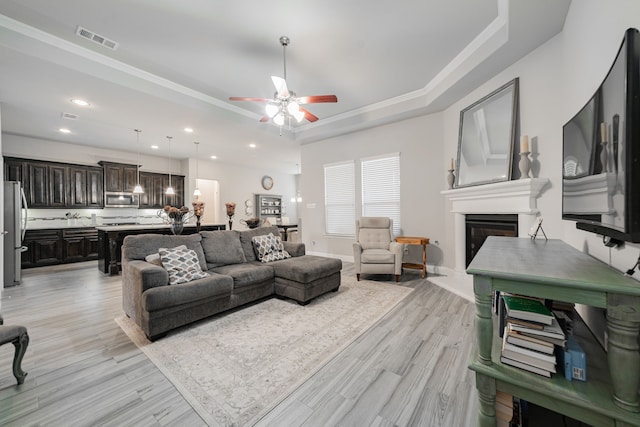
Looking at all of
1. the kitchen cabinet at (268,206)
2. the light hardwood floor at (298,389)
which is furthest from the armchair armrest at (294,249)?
the kitchen cabinet at (268,206)

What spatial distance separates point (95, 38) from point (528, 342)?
4609mm

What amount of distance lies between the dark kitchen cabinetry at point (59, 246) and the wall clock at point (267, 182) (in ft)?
17.5

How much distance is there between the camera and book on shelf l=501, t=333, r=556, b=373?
3.38 feet

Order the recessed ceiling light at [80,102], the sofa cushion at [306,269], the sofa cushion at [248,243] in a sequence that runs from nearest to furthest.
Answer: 1. the sofa cushion at [306,269]
2. the sofa cushion at [248,243]
3. the recessed ceiling light at [80,102]

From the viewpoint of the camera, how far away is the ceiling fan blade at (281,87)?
2804mm

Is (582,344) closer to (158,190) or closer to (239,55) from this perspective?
(239,55)

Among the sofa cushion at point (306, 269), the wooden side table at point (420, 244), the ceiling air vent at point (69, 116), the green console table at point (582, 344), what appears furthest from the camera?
the ceiling air vent at point (69, 116)

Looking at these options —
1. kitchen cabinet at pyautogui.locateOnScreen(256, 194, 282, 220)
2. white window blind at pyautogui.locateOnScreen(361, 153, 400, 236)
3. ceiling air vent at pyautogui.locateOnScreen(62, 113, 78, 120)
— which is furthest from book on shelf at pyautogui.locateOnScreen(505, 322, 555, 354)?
kitchen cabinet at pyautogui.locateOnScreen(256, 194, 282, 220)

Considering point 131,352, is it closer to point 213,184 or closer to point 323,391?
point 323,391

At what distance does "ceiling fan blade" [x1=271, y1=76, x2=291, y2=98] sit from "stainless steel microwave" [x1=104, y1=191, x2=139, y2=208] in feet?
21.0

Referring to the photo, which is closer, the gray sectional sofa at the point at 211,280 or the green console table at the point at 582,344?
the green console table at the point at 582,344

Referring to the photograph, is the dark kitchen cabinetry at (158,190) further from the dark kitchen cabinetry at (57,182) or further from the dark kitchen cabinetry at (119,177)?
the dark kitchen cabinetry at (57,182)

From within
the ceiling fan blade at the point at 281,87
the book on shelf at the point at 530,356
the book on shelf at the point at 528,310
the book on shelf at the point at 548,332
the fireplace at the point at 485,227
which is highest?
the ceiling fan blade at the point at 281,87

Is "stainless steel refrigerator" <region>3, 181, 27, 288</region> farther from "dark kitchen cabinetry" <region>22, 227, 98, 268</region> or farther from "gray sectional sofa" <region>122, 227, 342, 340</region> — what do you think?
"gray sectional sofa" <region>122, 227, 342, 340</region>
